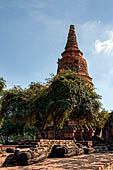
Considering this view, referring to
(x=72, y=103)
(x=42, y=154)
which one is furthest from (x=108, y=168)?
(x=72, y=103)

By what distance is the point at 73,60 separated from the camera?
31.2 m

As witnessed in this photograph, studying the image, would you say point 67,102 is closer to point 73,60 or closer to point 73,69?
point 73,69

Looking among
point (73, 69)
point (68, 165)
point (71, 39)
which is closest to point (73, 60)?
point (73, 69)

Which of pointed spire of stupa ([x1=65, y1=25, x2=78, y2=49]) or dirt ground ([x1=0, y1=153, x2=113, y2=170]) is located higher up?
pointed spire of stupa ([x1=65, y1=25, x2=78, y2=49])

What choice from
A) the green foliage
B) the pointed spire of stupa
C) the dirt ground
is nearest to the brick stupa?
the pointed spire of stupa

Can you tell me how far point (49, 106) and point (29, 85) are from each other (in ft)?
26.3

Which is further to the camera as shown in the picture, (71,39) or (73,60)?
(71,39)

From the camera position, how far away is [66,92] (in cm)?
1523

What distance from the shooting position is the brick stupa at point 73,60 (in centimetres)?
3044

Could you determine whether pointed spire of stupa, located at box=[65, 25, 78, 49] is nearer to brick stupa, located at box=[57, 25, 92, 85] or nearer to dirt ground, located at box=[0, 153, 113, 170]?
brick stupa, located at box=[57, 25, 92, 85]

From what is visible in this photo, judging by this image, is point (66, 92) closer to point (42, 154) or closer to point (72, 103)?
point (72, 103)

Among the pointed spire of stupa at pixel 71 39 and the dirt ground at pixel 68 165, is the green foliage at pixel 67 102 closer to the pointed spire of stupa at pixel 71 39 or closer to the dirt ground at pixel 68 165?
the dirt ground at pixel 68 165

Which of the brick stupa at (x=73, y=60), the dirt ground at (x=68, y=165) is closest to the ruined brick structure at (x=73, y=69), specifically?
the brick stupa at (x=73, y=60)

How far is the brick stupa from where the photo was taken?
1198 inches
